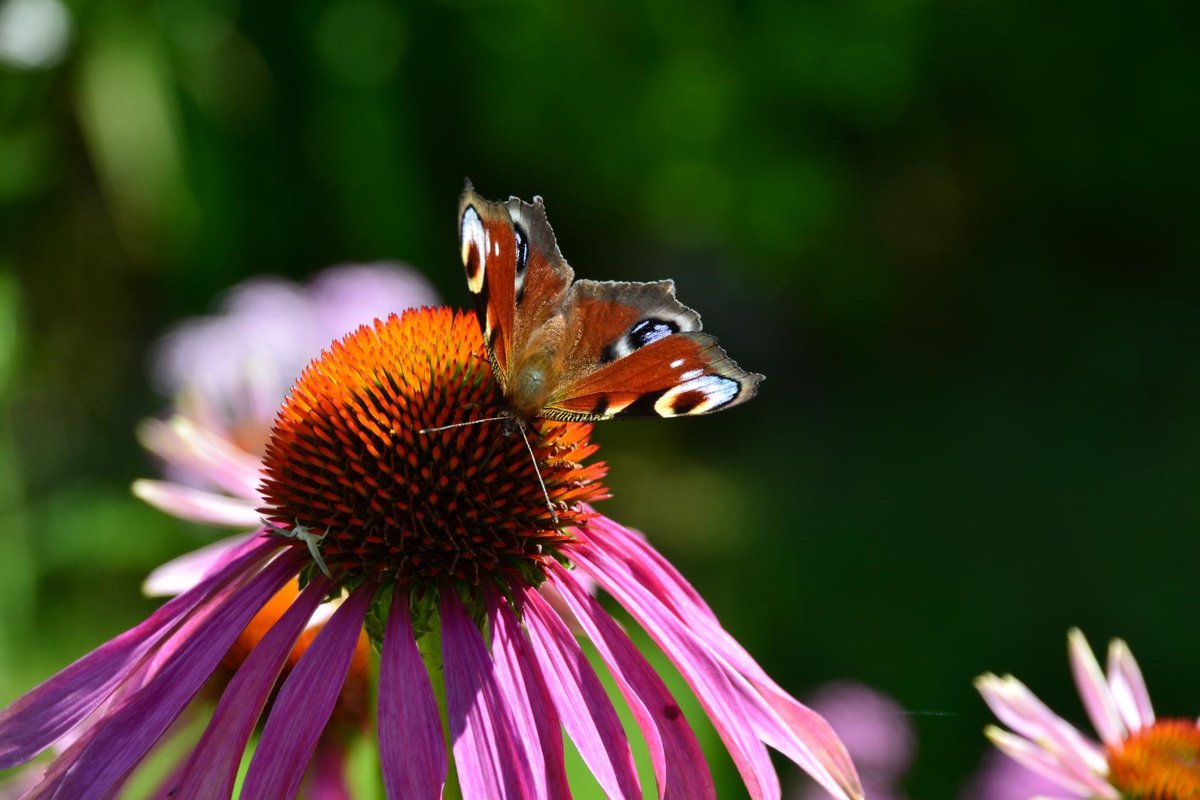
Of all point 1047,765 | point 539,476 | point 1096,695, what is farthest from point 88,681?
point 1096,695

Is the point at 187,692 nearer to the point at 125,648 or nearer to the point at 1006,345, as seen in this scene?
the point at 125,648

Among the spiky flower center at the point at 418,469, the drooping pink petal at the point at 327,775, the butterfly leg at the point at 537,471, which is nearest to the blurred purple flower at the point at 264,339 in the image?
the drooping pink petal at the point at 327,775

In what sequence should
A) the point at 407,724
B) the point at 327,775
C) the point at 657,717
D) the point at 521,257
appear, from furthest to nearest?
the point at 327,775
the point at 521,257
the point at 657,717
the point at 407,724

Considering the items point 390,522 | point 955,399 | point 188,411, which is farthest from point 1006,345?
point 390,522

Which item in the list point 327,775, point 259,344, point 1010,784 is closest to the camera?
point 327,775

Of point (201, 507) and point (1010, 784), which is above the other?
point (201, 507)

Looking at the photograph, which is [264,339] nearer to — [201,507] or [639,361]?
[201,507]

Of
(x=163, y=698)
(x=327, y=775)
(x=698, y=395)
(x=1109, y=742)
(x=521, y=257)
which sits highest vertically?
(x=521, y=257)
